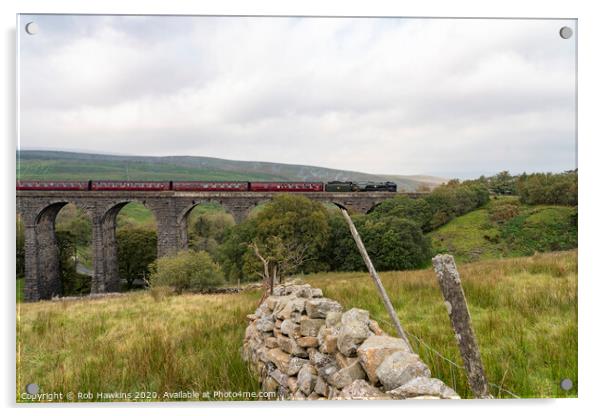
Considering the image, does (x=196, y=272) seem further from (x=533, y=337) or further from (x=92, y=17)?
(x=533, y=337)

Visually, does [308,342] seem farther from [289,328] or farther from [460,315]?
[460,315]

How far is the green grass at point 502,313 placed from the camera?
4426mm

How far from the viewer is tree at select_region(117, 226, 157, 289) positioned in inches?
284

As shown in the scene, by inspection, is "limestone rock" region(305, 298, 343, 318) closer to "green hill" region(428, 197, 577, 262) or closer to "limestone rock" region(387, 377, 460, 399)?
"limestone rock" region(387, 377, 460, 399)

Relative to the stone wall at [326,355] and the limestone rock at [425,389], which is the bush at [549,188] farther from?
the limestone rock at [425,389]

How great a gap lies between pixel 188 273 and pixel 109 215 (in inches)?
68.6

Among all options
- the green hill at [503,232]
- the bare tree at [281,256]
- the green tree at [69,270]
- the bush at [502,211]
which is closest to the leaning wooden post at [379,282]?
the bare tree at [281,256]

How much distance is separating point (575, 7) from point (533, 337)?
15.5ft

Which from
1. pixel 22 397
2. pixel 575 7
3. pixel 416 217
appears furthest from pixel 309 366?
pixel 575 7

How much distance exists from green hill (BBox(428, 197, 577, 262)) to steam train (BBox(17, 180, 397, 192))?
119 centimetres

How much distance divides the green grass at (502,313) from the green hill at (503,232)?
18cm

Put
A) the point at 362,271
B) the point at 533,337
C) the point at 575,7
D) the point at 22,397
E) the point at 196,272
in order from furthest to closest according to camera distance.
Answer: the point at 196,272, the point at 362,271, the point at 575,7, the point at 22,397, the point at 533,337

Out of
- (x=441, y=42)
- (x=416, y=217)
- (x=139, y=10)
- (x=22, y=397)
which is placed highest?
(x=139, y=10)

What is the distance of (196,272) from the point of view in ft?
22.0
